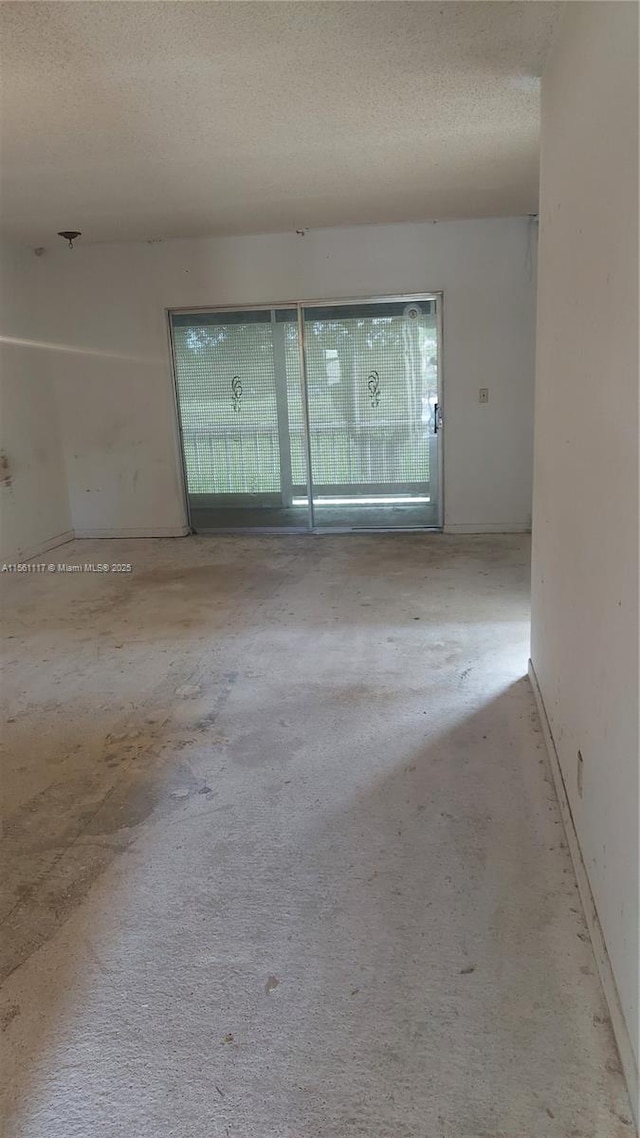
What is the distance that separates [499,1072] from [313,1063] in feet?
1.16

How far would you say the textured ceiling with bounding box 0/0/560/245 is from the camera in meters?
2.24

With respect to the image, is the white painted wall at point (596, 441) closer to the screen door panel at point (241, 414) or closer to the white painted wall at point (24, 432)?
the screen door panel at point (241, 414)

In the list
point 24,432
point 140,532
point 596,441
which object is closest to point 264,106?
point 596,441

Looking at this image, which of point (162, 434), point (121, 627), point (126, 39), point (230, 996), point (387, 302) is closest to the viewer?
point (230, 996)

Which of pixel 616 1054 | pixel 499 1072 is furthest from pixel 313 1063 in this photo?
pixel 616 1054

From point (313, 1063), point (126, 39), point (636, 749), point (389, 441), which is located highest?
point (126, 39)

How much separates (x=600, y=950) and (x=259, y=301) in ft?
17.6

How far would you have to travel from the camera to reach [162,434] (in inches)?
240

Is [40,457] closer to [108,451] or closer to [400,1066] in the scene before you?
[108,451]

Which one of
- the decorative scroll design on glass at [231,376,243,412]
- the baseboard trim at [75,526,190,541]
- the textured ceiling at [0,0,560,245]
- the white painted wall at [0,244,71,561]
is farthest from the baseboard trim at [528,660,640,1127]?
the white painted wall at [0,244,71,561]

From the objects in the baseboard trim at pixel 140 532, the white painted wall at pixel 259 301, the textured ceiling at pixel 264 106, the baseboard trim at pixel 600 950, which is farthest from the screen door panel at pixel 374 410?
the baseboard trim at pixel 600 950

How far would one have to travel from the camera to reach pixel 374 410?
5824 millimetres

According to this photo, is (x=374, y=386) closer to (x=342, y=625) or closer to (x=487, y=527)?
(x=487, y=527)

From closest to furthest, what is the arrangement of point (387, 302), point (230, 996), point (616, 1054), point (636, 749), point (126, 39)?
point (636, 749), point (616, 1054), point (230, 996), point (126, 39), point (387, 302)
